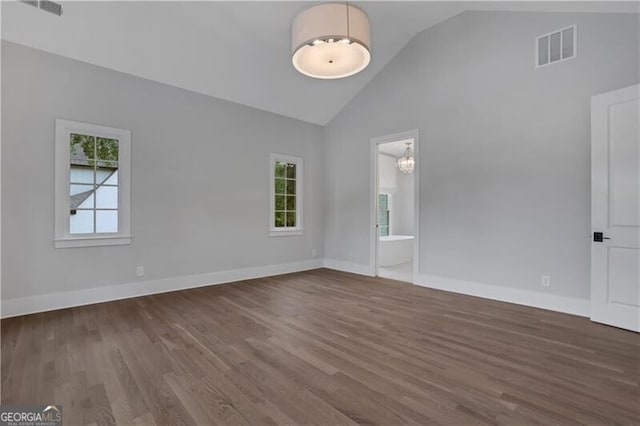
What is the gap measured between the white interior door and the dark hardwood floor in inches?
10.9

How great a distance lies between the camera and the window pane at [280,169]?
5730 millimetres

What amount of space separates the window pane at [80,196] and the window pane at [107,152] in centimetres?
36

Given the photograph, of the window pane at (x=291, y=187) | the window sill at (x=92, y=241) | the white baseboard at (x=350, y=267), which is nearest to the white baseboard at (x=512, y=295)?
the white baseboard at (x=350, y=267)

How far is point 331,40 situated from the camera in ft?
9.43

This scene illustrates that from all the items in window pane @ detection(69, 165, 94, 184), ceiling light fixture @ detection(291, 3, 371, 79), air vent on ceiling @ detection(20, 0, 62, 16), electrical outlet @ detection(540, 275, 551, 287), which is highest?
air vent on ceiling @ detection(20, 0, 62, 16)

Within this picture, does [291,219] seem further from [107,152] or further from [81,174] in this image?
[81,174]

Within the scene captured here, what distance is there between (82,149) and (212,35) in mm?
2220

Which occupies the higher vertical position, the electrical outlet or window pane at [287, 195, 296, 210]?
window pane at [287, 195, 296, 210]

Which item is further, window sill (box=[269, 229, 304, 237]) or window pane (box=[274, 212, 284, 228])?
window pane (box=[274, 212, 284, 228])

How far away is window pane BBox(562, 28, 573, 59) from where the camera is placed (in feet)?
11.1

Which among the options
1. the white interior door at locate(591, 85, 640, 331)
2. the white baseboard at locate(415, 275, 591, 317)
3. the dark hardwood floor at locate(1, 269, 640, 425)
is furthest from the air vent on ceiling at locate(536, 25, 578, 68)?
the dark hardwood floor at locate(1, 269, 640, 425)

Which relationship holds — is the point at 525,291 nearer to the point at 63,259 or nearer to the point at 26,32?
the point at 63,259

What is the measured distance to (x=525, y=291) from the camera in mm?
3697

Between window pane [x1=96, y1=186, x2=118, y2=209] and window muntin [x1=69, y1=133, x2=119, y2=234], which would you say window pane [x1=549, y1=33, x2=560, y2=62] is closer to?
window muntin [x1=69, y1=133, x2=119, y2=234]
